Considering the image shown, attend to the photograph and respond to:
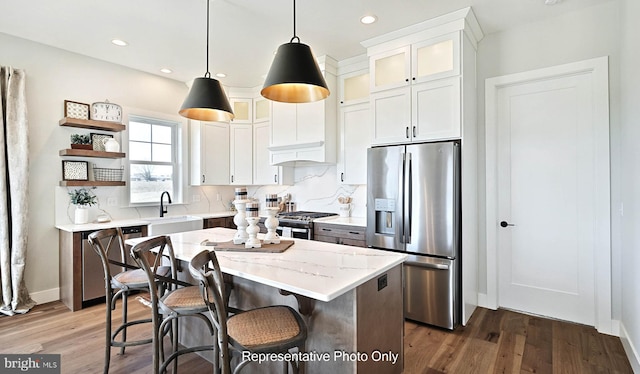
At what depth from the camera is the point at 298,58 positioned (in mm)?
1777

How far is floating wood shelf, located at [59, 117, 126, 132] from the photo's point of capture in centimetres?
345

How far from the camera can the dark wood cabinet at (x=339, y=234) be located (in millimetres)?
3457

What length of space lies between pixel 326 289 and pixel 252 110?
13.5 feet

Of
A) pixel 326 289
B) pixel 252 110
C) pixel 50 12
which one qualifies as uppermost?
pixel 50 12

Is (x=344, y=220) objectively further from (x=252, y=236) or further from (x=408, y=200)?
(x=252, y=236)

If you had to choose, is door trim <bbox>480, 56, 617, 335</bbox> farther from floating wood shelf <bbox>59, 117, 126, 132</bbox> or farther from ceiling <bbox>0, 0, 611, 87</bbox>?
floating wood shelf <bbox>59, 117, 126, 132</bbox>

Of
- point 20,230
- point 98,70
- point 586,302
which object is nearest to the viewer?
point 586,302

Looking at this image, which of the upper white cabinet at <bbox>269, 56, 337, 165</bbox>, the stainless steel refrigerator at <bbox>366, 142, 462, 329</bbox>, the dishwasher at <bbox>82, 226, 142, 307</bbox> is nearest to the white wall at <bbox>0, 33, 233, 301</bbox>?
the dishwasher at <bbox>82, 226, 142, 307</bbox>

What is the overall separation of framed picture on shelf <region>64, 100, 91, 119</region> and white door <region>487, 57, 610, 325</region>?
4.61 m

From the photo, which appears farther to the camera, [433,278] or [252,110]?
[252,110]

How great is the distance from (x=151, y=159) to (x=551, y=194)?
478 cm

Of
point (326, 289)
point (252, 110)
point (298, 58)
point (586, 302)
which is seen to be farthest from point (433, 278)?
point (252, 110)

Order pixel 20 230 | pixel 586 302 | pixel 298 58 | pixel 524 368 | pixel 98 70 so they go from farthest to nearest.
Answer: pixel 98 70, pixel 20 230, pixel 586 302, pixel 524 368, pixel 298 58

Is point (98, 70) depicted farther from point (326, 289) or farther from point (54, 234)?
point (326, 289)
